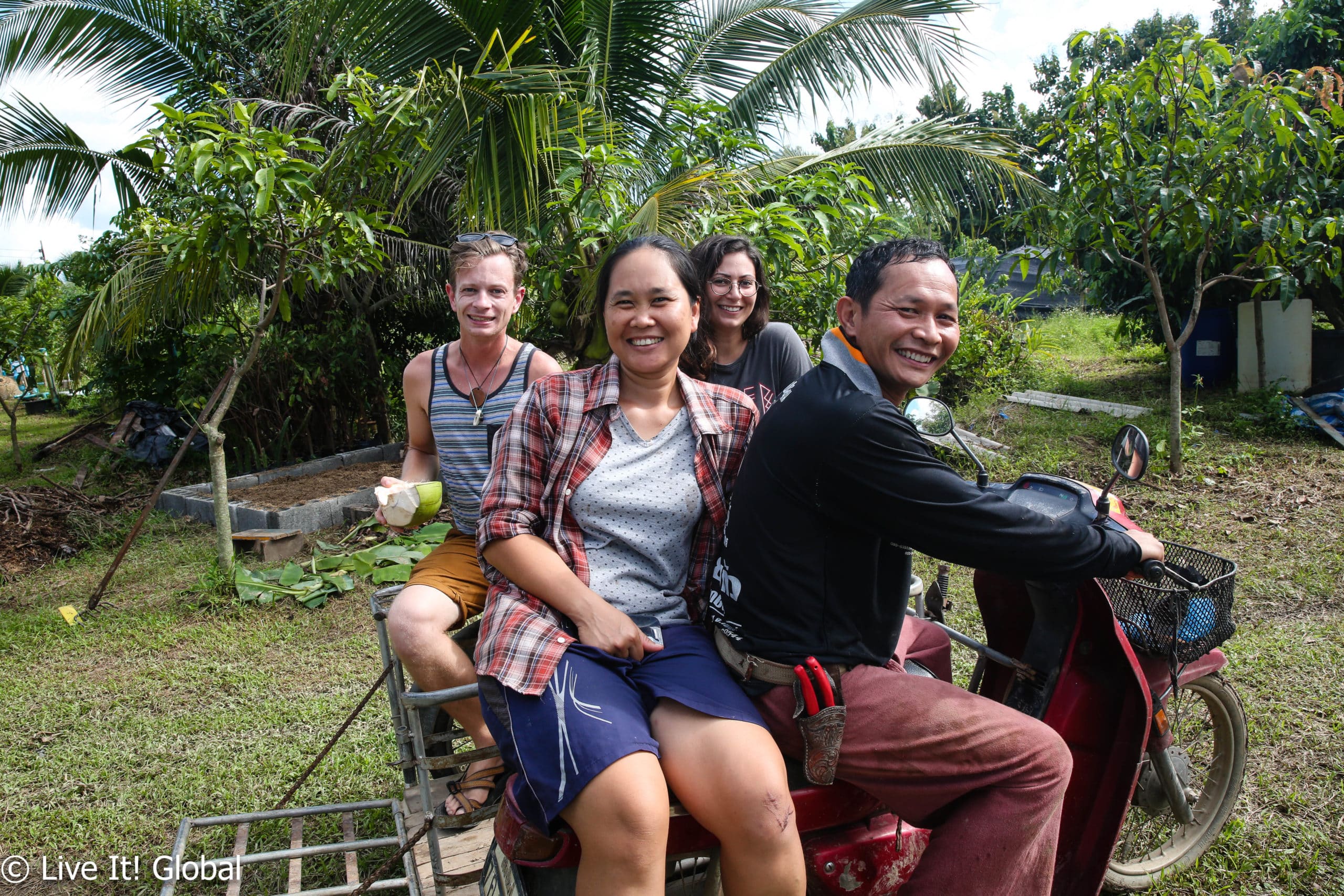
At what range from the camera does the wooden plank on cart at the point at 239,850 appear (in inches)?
101

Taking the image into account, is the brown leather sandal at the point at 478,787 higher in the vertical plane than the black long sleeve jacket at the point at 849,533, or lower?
lower

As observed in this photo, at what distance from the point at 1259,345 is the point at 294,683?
8913mm

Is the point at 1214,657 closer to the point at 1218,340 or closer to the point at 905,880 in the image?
the point at 905,880

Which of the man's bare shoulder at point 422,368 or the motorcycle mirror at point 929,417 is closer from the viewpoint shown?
the motorcycle mirror at point 929,417

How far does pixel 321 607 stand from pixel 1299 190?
720 cm

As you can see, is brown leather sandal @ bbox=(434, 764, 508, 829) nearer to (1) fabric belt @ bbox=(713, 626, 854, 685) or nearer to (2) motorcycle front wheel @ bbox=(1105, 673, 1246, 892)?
(1) fabric belt @ bbox=(713, 626, 854, 685)

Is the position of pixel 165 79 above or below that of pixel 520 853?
above

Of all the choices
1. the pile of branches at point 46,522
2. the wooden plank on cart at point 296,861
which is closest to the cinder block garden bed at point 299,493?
the pile of branches at point 46,522

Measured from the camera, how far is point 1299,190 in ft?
20.6

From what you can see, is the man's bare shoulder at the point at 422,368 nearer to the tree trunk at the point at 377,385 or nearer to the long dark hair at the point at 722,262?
the long dark hair at the point at 722,262

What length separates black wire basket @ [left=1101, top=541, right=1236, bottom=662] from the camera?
1.95 m

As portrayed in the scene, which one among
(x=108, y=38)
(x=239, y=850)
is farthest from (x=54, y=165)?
(x=239, y=850)

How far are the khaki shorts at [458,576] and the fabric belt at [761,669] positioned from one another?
0.93m

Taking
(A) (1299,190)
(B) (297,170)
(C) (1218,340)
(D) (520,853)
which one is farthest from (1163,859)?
(C) (1218,340)
